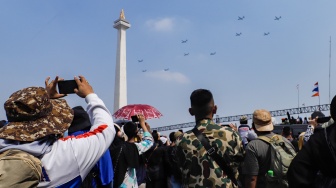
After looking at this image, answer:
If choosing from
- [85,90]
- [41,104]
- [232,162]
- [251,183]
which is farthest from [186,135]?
[41,104]

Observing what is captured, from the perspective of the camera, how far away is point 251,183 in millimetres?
3842

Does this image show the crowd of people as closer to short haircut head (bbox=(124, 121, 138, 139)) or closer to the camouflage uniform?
the camouflage uniform

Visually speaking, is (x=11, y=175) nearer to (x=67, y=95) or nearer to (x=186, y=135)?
(x=67, y=95)

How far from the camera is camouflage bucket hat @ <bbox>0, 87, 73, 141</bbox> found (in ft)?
5.79

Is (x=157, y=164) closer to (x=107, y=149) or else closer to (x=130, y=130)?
(x=130, y=130)

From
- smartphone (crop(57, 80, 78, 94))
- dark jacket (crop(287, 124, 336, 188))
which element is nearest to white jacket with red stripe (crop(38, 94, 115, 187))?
smartphone (crop(57, 80, 78, 94))

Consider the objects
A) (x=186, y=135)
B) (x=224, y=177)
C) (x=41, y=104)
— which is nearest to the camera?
(x=41, y=104)

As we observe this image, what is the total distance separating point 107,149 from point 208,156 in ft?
3.64

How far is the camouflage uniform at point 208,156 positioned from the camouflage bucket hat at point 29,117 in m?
1.64

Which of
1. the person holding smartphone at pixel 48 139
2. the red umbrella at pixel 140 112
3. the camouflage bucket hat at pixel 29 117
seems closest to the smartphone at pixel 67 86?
the person holding smartphone at pixel 48 139

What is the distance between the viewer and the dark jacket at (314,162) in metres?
2.13

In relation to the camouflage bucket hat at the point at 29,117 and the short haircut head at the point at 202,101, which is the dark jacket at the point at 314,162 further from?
the camouflage bucket hat at the point at 29,117

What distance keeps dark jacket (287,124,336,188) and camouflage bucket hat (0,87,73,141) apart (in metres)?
1.49

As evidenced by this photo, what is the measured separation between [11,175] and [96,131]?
23.4 inches
